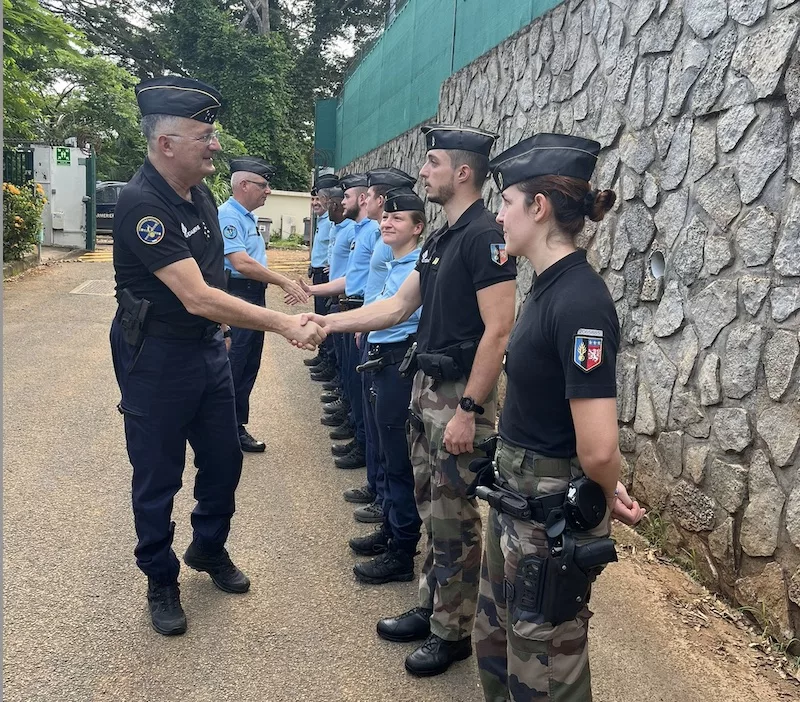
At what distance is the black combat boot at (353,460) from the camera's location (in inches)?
212

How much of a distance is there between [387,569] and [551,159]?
234 centimetres

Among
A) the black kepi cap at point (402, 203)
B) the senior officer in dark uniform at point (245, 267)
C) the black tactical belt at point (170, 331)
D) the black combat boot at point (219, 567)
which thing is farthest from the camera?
the senior officer in dark uniform at point (245, 267)

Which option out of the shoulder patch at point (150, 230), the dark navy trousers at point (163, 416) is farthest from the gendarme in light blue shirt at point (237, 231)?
the shoulder patch at point (150, 230)

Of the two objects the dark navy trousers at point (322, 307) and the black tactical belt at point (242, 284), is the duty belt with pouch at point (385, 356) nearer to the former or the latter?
the black tactical belt at point (242, 284)

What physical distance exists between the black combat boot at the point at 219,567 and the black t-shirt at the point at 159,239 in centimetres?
117

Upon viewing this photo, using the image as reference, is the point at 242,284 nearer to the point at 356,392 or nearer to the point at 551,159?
the point at 356,392

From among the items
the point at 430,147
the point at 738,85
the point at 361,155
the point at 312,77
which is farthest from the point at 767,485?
the point at 312,77

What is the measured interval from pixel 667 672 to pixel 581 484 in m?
1.50

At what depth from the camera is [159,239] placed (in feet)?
9.80

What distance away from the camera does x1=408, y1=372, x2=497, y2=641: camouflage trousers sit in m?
2.91

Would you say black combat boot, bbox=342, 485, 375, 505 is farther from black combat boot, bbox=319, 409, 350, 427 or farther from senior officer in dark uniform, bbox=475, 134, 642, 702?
senior officer in dark uniform, bbox=475, 134, 642, 702

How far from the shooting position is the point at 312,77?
32531 millimetres

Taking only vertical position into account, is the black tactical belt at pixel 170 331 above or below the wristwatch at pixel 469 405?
above

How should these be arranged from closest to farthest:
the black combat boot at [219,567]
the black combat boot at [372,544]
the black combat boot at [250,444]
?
the black combat boot at [219,567] → the black combat boot at [372,544] → the black combat boot at [250,444]
